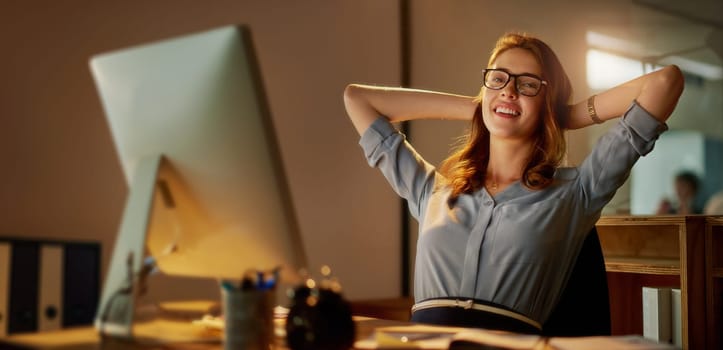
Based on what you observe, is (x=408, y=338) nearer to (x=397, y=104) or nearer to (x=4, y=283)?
(x=397, y=104)

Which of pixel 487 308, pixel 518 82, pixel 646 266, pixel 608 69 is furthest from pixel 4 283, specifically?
pixel 608 69

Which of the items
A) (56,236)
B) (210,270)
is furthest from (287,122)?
(210,270)

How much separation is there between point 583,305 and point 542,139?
408 millimetres

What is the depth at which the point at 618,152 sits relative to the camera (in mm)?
1624

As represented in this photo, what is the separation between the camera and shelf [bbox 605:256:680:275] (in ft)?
7.11

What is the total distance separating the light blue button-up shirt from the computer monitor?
64cm

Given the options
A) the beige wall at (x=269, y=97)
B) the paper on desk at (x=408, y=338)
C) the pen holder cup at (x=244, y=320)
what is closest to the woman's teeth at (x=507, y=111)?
the paper on desk at (x=408, y=338)

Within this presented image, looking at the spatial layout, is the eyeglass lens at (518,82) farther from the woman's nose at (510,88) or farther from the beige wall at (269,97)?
the beige wall at (269,97)

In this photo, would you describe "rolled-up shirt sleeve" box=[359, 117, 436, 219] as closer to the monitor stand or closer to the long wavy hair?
the long wavy hair

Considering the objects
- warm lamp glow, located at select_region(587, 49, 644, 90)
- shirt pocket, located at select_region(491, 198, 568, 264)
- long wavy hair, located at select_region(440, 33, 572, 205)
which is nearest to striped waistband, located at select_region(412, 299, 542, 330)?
shirt pocket, located at select_region(491, 198, 568, 264)

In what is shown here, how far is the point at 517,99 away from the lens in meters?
1.71

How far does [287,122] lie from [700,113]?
6.48ft

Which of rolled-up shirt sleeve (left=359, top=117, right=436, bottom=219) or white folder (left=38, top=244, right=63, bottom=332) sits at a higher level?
rolled-up shirt sleeve (left=359, top=117, right=436, bottom=219)

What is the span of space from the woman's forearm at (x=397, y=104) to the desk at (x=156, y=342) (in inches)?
34.3
